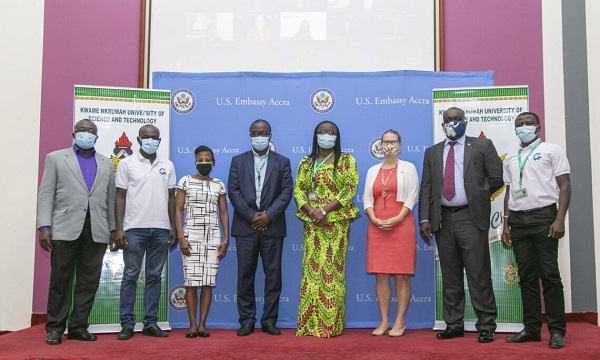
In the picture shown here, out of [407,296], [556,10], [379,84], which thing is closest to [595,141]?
[556,10]

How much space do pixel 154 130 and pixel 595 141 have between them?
425 cm

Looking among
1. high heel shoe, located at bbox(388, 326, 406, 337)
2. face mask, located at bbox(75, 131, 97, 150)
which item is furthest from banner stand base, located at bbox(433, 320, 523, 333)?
face mask, located at bbox(75, 131, 97, 150)

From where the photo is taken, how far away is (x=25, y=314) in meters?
6.05

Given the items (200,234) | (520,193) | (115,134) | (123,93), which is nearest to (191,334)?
(200,234)

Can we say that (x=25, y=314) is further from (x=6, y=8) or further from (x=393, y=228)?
(x=393, y=228)

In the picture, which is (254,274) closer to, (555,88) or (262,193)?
(262,193)

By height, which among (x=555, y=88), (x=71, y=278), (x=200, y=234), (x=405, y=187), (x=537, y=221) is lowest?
(x=71, y=278)

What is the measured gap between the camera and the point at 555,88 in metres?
6.04

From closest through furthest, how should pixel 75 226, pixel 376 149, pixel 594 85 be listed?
pixel 75 226
pixel 376 149
pixel 594 85

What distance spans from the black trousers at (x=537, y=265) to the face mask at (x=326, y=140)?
149 centimetres

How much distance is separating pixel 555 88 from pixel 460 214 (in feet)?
7.47

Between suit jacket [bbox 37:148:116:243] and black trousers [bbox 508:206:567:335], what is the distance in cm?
313

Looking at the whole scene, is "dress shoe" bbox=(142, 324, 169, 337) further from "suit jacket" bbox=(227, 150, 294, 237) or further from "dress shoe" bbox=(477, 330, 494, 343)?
"dress shoe" bbox=(477, 330, 494, 343)

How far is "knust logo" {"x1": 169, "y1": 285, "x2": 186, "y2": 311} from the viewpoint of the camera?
537 centimetres
